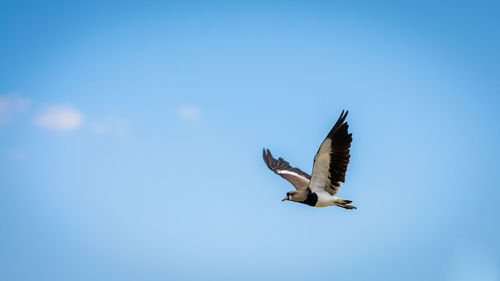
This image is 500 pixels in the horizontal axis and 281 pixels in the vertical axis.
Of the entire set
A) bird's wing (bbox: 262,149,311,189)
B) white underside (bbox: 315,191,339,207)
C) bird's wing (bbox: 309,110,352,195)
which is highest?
bird's wing (bbox: 262,149,311,189)

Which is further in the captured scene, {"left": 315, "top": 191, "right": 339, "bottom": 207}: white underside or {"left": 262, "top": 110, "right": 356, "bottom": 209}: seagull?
{"left": 315, "top": 191, "right": 339, "bottom": 207}: white underside

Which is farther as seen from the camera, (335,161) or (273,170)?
(273,170)

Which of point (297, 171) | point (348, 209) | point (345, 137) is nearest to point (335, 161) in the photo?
point (345, 137)

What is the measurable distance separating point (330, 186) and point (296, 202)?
129 centimetres

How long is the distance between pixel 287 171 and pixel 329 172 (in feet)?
15.0

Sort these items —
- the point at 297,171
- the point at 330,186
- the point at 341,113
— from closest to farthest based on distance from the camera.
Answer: the point at 341,113 → the point at 330,186 → the point at 297,171

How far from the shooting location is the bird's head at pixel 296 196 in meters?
15.2

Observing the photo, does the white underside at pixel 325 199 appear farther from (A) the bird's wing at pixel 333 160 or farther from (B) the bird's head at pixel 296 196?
(B) the bird's head at pixel 296 196

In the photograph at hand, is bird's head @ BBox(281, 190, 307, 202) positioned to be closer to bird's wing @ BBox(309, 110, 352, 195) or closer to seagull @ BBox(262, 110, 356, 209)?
seagull @ BBox(262, 110, 356, 209)

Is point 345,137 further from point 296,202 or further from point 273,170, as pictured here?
point 273,170

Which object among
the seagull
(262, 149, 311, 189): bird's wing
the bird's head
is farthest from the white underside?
(262, 149, 311, 189): bird's wing

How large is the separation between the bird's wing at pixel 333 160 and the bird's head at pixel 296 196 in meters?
0.34

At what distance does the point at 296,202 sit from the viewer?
15.7 metres

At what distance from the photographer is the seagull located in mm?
14164
